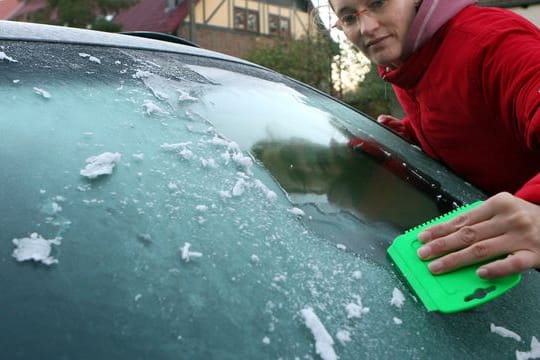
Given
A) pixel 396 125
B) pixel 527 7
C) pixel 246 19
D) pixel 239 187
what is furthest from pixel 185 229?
pixel 246 19

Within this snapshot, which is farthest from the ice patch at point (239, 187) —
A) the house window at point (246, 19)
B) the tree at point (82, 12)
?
the house window at point (246, 19)

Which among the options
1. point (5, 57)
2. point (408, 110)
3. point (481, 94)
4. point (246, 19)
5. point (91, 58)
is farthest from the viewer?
point (246, 19)

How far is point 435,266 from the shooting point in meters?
0.83

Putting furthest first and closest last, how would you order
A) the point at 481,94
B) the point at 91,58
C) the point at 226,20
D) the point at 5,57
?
the point at 226,20 → the point at 481,94 → the point at 91,58 → the point at 5,57

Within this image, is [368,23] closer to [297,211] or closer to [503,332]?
[297,211]

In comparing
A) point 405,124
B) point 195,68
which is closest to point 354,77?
point 405,124

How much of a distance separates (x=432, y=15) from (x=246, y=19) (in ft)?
63.7

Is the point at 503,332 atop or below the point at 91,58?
below

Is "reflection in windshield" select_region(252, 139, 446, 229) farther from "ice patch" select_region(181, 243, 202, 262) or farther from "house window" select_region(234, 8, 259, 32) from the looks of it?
"house window" select_region(234, 8, 259, 32)

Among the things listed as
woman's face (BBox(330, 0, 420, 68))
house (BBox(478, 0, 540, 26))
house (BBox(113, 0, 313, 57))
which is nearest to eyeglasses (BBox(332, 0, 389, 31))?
woman's face (BBox(330, 0, 420, 68))

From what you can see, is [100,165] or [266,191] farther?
[266,191]

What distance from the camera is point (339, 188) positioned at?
3.51 feet

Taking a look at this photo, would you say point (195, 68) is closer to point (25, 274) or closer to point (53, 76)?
point (53, 76)

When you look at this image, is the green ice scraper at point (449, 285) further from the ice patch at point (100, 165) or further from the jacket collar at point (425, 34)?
the jacket collar at point (425, 34)
